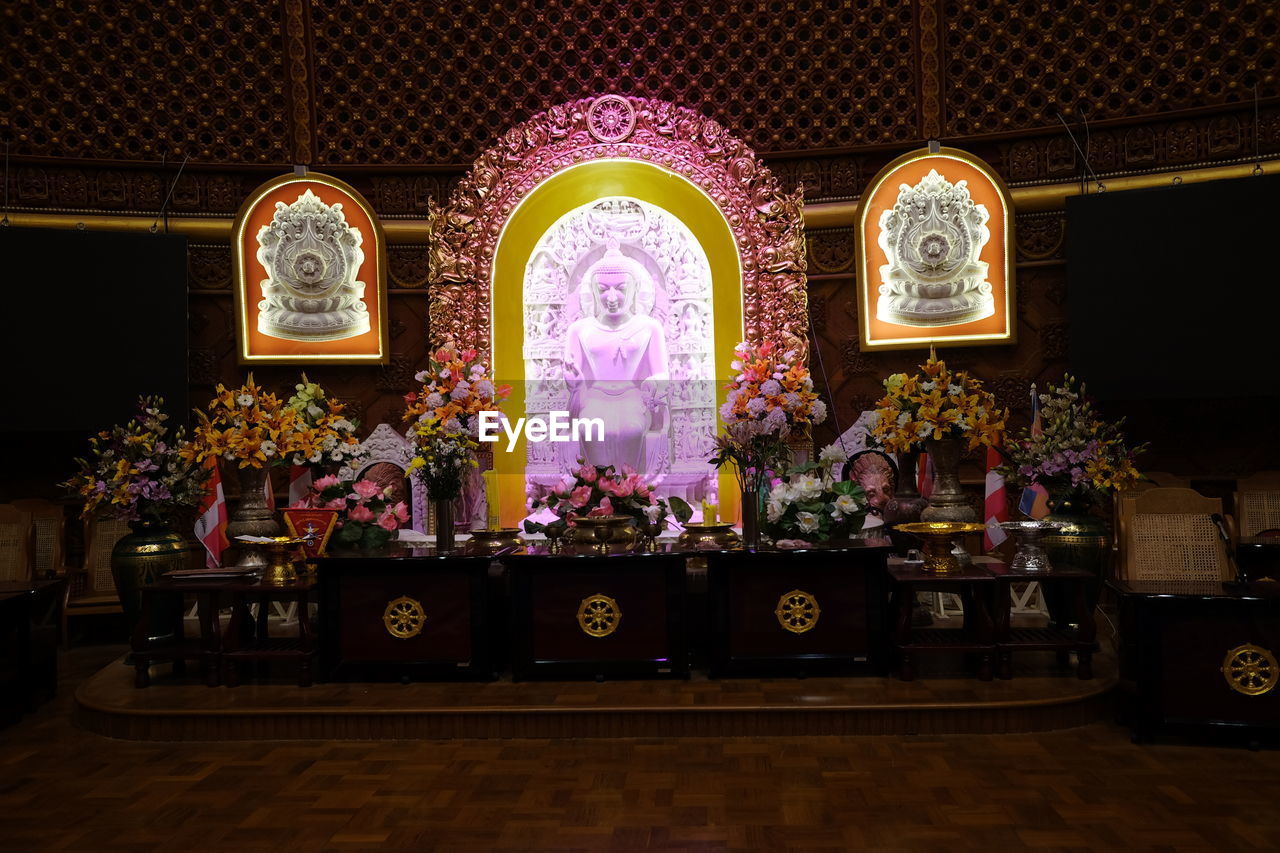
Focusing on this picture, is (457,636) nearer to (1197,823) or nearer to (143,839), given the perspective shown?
(143,839)

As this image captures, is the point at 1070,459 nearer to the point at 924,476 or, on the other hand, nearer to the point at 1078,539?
the point at 1078,539

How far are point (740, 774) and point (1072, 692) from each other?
4.50ft

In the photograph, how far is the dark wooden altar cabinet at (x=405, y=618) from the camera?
13.1ft

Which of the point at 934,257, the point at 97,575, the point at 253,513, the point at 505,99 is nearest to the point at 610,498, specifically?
the point at 253,513

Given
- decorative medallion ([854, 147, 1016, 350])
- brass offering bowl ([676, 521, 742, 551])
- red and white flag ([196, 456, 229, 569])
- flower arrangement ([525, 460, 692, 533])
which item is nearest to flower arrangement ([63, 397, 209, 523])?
red and white flag ([196, 456, 229, 569])

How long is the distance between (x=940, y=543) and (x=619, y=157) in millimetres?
3230

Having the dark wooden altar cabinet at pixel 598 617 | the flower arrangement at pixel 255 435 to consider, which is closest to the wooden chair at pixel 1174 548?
the dark wooden altar cabinet at pixel 598 617

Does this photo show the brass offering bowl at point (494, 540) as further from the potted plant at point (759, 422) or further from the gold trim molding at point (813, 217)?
the gold trim molding at point (813, 217)

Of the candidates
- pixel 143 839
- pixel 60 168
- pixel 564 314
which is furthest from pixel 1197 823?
pixel 60 168

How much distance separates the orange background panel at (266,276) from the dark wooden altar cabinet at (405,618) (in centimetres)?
253

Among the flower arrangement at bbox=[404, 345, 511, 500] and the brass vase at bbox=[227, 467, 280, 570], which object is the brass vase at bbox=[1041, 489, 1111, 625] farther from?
the brass vase at bbox=[227, 467, 280, 570]

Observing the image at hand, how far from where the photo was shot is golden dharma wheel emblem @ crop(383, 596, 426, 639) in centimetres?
401

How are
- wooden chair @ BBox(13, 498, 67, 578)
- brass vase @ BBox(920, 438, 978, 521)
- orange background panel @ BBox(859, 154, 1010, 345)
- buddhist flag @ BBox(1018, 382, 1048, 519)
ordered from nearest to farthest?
brass vase @ BBox(920, 438, 978, 521)
buddhist flag @ BBox(1018, 382, 1048, 519)
wooden chair @ BBox(13, 498, 67, 578)
orange background panel @ BBox(859, 154, 1010, 345)

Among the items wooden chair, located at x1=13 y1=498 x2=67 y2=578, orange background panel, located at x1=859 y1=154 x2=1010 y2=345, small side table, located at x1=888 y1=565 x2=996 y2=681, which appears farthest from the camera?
orange background panel, located at x1=859 y1=154 x2=1010 y2=345
